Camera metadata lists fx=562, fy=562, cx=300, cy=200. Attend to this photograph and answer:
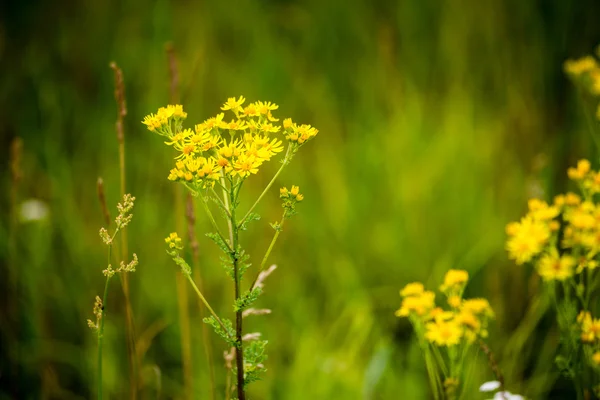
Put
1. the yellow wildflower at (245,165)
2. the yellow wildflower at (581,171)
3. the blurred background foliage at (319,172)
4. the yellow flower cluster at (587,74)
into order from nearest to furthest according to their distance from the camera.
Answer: the yellow wildflower at (245,165), the yellow wildflower at (581,171), the yellow flower cluster at (587,74), the blurred background foliage at (319,172)

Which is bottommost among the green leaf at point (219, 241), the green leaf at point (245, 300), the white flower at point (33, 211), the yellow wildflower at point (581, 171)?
the green leaf at point (245, 300)

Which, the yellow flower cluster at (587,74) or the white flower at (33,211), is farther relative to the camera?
the white flower at (33,211)

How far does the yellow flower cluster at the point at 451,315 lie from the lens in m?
0.91

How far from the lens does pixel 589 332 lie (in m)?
0.96

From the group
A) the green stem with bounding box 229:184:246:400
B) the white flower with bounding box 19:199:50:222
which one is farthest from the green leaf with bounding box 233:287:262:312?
the white flower with bounding box 19:199:50:222

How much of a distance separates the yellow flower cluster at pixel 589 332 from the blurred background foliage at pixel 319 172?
1.74 ft

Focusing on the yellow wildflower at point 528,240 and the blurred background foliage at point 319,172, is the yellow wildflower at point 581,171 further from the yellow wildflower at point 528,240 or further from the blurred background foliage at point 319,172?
the blurred background foliage at point 319,172

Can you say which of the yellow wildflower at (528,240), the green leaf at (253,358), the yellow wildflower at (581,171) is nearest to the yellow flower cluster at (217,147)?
the green leaf at (253,358)

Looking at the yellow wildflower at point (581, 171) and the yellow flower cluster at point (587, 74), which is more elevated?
the yellow flower cluster at point (587, 74)

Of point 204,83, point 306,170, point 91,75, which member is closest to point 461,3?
point 306,170

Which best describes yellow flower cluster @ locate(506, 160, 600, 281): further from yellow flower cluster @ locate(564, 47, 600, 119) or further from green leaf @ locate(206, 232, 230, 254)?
yellow flower cluster @ locate(564, 47, 600, 119)

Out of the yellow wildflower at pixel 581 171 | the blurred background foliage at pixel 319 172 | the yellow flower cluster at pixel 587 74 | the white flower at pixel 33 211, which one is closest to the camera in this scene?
the yellow wildflower at pixel 581 171

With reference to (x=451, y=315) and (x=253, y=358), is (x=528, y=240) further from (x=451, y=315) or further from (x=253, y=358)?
(x=253, y=358)

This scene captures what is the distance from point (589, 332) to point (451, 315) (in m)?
0.25
